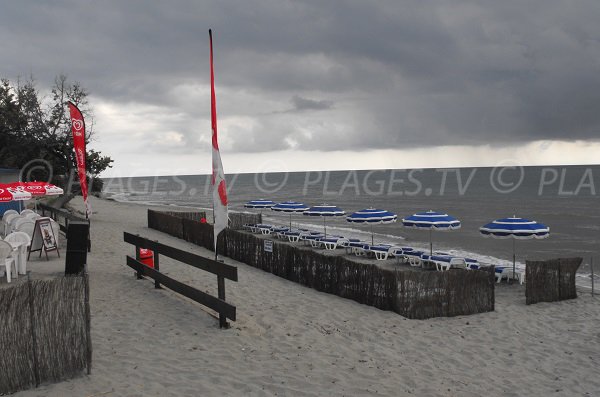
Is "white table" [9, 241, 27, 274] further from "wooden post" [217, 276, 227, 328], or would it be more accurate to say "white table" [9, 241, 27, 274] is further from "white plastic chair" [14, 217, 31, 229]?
"wooden post" [217, 276, 227, 328]

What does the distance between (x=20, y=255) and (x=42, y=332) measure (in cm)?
634

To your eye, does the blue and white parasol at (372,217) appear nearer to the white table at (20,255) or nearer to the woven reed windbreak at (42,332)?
the white table at (20,255)

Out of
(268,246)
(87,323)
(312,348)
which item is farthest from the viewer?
(268,246)

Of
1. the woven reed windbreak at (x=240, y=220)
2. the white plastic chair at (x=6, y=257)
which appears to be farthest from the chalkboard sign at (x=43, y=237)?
the woven reed windbreak at (x=240, y=220)

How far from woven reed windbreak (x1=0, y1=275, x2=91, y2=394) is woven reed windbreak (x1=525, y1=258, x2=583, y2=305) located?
950 centimetres

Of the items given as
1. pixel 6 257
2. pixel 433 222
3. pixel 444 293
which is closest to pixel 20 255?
pixel 6 257

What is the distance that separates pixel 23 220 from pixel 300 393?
34.4 ft

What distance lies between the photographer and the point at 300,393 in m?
5.39

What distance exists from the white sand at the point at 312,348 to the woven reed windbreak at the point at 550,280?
703 millimetres

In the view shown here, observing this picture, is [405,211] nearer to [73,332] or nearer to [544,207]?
[544,207]

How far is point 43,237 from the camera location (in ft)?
41.2

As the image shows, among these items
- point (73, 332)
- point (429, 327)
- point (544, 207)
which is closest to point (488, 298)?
point (429, 327)

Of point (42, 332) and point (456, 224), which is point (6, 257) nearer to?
point (42, 332)

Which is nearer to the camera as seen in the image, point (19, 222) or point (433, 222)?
point (19, 222)
